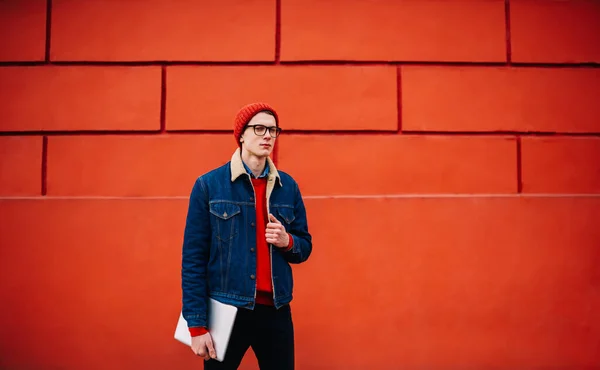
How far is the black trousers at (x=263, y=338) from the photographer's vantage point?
205 cm

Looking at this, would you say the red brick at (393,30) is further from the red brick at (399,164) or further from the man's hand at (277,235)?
the man's hand at (277,235)

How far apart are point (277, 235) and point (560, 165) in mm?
2825

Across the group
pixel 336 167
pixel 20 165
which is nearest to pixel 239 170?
pixel 336 167

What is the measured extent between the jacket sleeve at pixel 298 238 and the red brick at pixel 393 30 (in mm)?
1796

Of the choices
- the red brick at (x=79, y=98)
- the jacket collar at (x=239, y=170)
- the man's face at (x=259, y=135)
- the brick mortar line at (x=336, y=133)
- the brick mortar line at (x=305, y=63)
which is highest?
the brick mortar line at (x=305, y=63)

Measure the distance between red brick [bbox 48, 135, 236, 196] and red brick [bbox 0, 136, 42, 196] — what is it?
0.10 metres

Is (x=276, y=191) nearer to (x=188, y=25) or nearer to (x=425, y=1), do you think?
(x=188, y=25)

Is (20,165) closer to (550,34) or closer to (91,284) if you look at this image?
(91,284)

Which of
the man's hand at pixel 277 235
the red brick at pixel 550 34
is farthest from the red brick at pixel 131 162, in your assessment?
the red brick at pixel 550 34

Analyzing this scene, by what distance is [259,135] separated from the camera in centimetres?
216

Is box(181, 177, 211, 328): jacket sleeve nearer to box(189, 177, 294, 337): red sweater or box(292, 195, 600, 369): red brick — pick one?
box(189, 177, 294, 337): red sweater

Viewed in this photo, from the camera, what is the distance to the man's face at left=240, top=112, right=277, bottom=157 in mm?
2156

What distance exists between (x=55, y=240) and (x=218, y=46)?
6.60 ft

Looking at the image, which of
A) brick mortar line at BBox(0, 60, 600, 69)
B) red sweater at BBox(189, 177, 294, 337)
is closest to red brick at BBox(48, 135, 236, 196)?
brick mortar line at BBox(0, 60, 600, 69)
